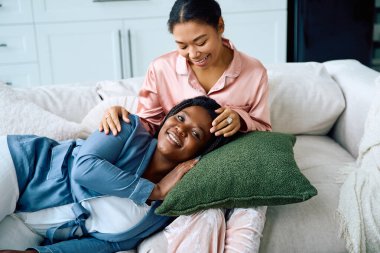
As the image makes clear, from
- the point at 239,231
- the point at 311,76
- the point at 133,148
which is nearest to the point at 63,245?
the point at 133,148

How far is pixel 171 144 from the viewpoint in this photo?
1546mm

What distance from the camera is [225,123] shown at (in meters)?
1.58

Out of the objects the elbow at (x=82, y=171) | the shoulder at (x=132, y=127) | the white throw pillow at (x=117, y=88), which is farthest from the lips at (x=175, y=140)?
the white throw pillow at (x=117, y=88)

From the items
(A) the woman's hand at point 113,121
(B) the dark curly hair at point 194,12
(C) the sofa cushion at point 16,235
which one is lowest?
(C) the sofa cushion at point 16,235

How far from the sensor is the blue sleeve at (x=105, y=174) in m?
1.44

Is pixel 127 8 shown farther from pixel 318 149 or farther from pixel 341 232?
pixel 341 232

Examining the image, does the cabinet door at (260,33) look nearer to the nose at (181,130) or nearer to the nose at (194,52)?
the nose at (194,52)

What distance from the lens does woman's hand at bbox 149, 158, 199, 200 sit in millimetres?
1501

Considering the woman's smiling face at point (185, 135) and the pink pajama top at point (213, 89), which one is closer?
the woman's smiling face at point (185, 135)

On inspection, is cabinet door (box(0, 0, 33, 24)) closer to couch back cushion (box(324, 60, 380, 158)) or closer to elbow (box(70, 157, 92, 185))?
couch back cushion (box(324, 60, 380, 158))

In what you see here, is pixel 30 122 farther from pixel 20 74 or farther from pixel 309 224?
pixel 20 74

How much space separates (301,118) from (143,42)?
60.1 inches

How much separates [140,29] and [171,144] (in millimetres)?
1907

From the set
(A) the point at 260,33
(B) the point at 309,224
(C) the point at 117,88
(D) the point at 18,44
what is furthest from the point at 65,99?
(A) the point at 260,33
